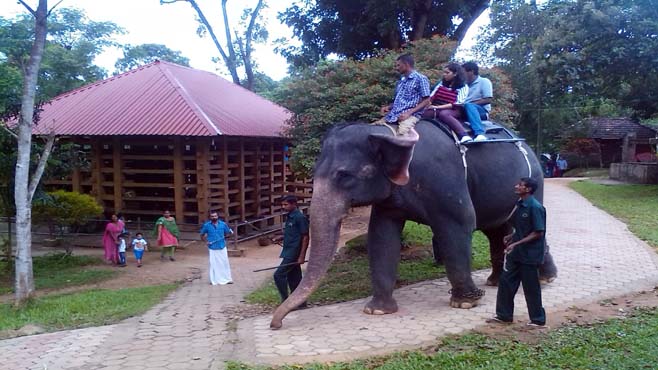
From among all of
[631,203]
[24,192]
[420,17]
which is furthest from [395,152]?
[631,203]

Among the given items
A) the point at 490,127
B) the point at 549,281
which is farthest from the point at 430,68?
the point at 549,281

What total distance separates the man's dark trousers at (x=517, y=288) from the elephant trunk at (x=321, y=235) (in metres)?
1.66

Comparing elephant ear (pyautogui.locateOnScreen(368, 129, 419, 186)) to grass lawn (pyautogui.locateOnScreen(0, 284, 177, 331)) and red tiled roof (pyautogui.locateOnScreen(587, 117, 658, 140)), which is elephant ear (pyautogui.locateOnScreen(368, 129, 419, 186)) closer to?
grass lawn (pyautogui.locateOnScreen(0, 284, 177, 331))

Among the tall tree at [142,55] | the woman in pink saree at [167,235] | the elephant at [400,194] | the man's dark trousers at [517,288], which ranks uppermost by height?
the tall tree at [142,55]

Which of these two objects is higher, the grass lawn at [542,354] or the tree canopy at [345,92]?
the tree canopy at [345,92]

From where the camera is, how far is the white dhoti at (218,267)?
1030cm

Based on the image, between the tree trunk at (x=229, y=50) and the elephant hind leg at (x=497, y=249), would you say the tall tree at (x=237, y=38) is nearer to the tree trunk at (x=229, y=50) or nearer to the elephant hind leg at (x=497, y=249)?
the tree trunk at (x=229, y=50)

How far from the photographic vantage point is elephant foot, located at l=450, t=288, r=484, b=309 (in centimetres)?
643

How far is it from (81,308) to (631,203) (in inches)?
606

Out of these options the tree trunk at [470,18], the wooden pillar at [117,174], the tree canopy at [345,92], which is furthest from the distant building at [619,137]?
the wooden pillar at [117,174]

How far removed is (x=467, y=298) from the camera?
21.1 feet

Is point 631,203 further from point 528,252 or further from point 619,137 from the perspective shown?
point 619,137

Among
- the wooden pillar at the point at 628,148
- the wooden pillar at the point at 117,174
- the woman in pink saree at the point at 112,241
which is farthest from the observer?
the wooden pillar at the point at 628,148

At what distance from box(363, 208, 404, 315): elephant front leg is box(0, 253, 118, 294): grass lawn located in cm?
667
